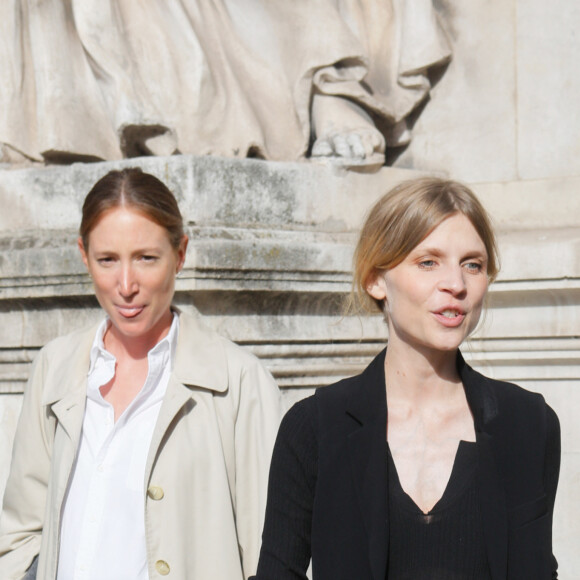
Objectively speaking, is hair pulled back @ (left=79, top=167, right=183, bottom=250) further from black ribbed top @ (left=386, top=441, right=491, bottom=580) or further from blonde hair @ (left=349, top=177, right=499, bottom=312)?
black ribbed top @ (left=386, top=441, right=491, bottom=580)

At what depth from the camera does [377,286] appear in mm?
2020

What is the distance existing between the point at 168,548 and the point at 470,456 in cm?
68

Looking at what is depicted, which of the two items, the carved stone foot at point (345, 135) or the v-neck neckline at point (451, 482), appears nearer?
the v-neck neckline at point (451, 482)

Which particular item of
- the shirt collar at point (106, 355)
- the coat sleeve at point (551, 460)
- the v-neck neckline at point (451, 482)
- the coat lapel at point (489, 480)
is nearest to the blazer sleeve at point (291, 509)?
the v-neck neckline at point (451, 482)

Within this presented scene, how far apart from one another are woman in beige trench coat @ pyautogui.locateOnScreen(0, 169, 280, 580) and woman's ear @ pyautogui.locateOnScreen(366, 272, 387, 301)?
0.47 metres

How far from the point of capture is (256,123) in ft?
13.0

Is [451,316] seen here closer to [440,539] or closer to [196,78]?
[440,539]

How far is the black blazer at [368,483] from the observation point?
180 centimetres

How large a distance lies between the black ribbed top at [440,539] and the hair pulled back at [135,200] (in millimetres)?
863

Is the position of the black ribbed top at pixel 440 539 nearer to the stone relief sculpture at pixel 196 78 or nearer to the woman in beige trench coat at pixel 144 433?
the woman in beige trench coat at pixel 144 433

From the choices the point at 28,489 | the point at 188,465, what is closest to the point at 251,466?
the point at 188,465

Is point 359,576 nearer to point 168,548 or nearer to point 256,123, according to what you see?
point 168,548

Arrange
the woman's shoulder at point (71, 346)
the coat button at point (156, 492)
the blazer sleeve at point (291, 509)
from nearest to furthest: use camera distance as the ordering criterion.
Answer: the blazer sleeve at point (291, 509) < the coat button at point (156, 492) < the woman's shoulder at point (71, 346)

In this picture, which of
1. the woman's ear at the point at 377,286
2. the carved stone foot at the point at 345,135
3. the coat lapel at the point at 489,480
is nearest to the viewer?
the coat lapel at the point at 489,480
